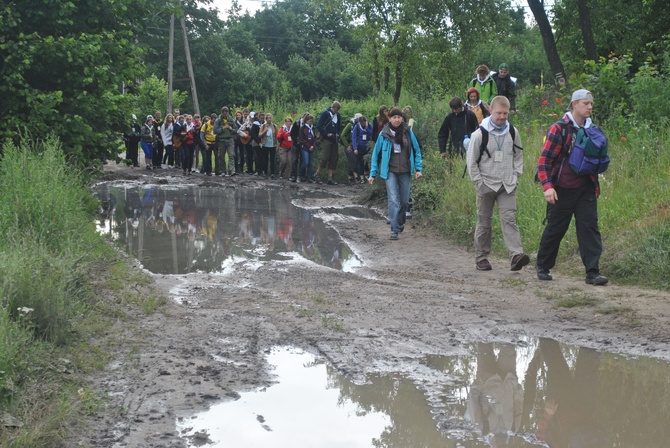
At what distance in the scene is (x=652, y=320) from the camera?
7.88 m

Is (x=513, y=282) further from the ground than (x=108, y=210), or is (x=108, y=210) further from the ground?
(x=513, y=282)

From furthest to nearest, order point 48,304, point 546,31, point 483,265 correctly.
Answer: point 546,31 < point 483,265 < point 48,304

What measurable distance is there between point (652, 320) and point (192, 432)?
175 inches

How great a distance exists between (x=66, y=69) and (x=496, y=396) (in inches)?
446

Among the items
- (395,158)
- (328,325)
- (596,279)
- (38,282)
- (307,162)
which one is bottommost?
(328,325)

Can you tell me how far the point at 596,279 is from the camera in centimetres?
950

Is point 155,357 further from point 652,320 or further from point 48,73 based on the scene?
point 48,73

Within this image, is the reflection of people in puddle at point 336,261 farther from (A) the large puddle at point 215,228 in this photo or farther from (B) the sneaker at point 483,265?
(B) the sneaker at point 483,265

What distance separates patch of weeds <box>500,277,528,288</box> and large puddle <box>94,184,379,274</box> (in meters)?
2.01

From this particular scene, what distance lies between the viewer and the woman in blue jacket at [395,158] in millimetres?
13797

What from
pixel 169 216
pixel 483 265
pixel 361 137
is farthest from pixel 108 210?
pixel 483 265

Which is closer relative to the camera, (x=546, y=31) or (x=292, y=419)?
(x=292, y=419)

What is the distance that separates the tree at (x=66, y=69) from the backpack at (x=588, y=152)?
8.53 meters

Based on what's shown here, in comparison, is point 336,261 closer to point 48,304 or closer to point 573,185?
point 573,185
